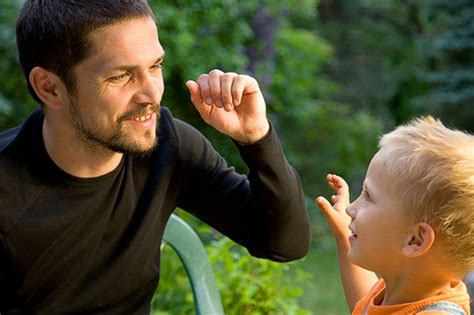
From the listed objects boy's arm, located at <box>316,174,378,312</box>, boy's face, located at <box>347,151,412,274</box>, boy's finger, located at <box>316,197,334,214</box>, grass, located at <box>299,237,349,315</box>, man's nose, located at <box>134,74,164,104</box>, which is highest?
boy's face, located at <box>347,151,412,274</box>

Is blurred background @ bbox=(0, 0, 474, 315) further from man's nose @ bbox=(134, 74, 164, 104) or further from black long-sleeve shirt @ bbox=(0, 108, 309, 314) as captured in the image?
man's nose @ bbox=(134, 74, 164, 104)

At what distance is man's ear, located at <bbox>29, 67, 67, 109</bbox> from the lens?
2129 mm

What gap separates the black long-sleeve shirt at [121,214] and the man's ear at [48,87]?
0.23 feet

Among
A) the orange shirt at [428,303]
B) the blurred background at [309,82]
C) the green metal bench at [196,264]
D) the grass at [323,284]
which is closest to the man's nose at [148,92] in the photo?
the green metal bench at [196,264]

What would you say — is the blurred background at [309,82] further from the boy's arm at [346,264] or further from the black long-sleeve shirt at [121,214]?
the boy's arm at [346,264]

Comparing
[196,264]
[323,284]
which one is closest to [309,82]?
[323,284]

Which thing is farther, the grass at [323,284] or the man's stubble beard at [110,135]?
the grass at [323,284]

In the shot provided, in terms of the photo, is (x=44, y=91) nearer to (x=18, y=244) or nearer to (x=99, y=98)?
(x=99, y=98)

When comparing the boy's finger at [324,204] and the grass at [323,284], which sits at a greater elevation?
the boy's finger at [324,204]

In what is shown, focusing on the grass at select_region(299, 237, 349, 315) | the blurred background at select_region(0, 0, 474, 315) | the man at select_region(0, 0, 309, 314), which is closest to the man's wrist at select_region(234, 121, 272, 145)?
the man at select_region(0, 0, 309, 314)

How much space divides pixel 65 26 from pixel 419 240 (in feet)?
2.95

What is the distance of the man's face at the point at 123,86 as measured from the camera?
6.65 feet

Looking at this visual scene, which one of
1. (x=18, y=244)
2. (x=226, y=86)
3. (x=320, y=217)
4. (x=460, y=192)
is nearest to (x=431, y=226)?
(x=460, y=192)

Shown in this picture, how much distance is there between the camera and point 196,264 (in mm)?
2496
